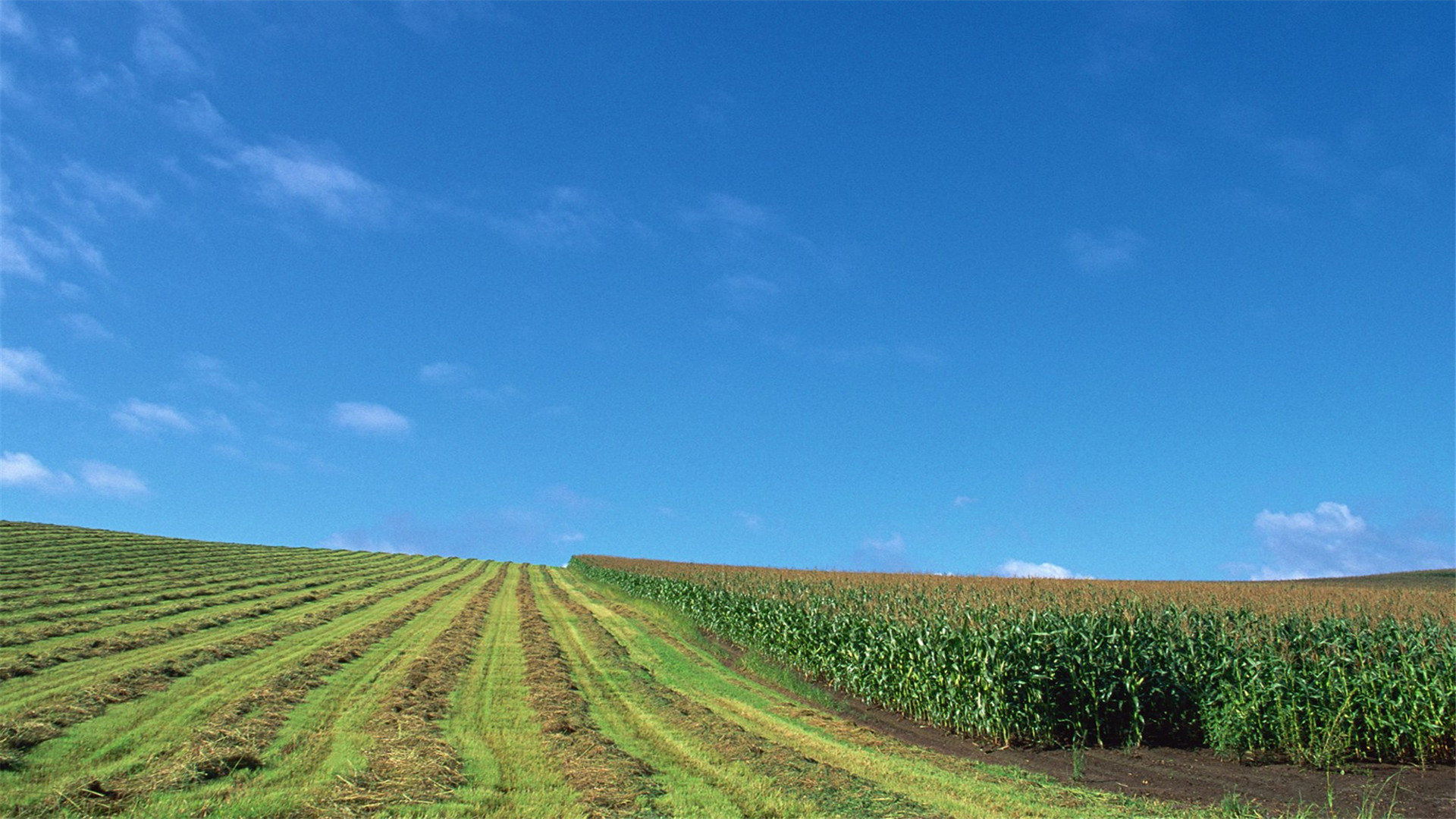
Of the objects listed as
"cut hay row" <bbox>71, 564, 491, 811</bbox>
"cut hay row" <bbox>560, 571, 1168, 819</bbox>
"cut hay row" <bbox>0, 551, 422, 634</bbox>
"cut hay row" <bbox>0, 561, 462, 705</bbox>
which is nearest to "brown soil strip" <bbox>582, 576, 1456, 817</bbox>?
"cut hay row" <bbox>560, 571, 1168, 819</bbox>

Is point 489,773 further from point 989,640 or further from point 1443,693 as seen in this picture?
point 1443,693

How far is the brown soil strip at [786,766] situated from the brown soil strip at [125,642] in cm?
1042

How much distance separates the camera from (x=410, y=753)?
1000 cm

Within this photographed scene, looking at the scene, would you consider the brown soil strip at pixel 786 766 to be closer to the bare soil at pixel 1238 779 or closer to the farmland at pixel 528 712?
the farmland at pixel 528 712

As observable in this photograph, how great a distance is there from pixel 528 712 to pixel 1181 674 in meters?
10.9

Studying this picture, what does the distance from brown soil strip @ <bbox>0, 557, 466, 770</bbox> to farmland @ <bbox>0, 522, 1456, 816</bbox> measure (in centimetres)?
6

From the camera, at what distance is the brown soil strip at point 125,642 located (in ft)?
46.8

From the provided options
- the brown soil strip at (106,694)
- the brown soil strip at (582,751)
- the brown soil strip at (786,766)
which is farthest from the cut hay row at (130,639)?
the brown soil strip at (786,766)

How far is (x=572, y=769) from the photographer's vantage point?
995 centimetres

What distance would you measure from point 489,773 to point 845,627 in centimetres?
1071

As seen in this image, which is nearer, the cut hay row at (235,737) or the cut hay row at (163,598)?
the cut hay row at (235,737)

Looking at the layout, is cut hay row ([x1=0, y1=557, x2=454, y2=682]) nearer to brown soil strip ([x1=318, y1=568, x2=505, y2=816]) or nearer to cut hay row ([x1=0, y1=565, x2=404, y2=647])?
cut hay row ([x1=0, y1=565, x2=404, y2=647])

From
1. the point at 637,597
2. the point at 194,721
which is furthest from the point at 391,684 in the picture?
the point at 637,597

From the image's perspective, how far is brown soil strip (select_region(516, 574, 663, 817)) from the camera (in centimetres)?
898
